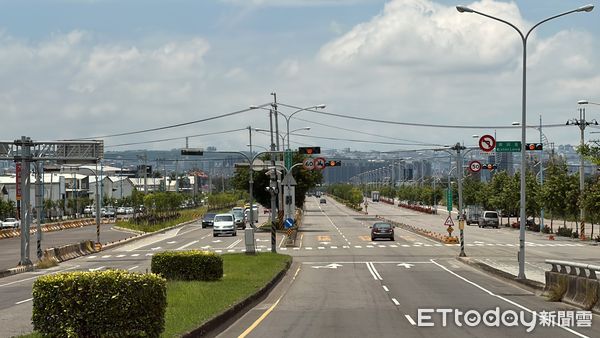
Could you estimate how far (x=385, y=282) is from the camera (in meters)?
32.2

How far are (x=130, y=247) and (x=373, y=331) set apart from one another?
156ft

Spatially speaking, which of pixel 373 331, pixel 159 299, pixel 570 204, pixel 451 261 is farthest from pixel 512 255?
pixel 159 299

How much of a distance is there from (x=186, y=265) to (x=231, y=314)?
8125mm

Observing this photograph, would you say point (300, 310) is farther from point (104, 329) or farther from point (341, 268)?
point (341, 268)

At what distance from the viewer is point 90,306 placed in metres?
12.8

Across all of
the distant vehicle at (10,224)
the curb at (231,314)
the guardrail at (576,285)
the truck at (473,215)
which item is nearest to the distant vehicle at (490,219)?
the truck at (473,215)

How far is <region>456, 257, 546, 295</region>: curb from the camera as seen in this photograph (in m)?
28.3

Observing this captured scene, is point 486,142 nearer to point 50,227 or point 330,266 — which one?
point 330,266

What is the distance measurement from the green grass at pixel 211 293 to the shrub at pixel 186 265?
0.66 meters

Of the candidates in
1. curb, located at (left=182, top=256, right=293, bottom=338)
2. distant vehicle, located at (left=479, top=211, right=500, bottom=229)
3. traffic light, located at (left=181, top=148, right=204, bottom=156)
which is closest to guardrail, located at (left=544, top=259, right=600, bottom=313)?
curb, located at (left=182, top=256, right=293, bottom=338)

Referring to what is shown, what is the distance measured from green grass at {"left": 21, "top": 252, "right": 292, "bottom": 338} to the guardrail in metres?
8.64

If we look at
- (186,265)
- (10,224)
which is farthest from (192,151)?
(10,224)

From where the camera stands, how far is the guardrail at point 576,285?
21.8 meters

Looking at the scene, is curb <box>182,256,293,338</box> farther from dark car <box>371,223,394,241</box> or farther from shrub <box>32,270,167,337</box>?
dark car <box>371,223,394,241</box>
